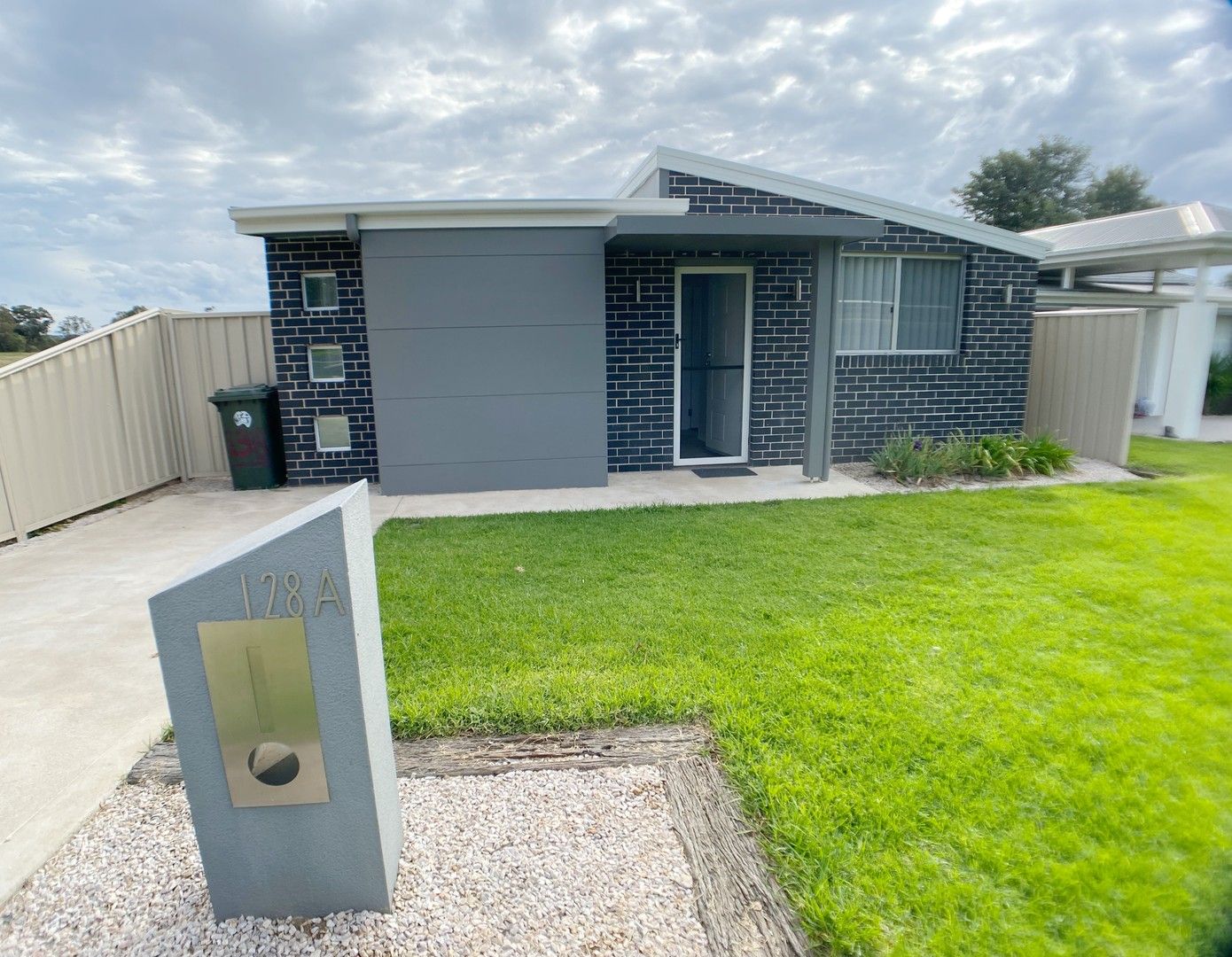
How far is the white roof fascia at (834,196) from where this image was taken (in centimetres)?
750

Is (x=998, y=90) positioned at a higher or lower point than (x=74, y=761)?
higher

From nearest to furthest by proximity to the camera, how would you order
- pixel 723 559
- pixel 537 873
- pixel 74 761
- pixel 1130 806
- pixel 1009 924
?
pixel 1009 924, pixel 537 873, pixel 1130 806, pixel 74 761, pixel 723 559

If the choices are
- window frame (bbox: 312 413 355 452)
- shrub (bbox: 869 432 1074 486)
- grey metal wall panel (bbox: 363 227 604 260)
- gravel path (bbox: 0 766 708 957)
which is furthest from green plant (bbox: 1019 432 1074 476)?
window frame (bbox: 312 413 355 452)

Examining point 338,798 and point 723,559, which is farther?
point 723,559

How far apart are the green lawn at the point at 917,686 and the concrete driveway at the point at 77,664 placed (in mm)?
1102

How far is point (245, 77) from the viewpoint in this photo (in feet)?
19.9

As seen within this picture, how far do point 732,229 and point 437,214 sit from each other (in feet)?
9.16

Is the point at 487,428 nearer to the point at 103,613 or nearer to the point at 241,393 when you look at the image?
the point at 241,393

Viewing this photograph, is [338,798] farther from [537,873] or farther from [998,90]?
[998,90]

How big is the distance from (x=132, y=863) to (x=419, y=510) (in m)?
4.38

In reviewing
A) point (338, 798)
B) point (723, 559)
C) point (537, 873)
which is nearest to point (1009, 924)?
point (537, 873)

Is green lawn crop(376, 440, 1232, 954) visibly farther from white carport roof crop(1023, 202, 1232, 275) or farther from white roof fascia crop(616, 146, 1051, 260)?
white carport roof crop(1023, 202, 1232, 275)

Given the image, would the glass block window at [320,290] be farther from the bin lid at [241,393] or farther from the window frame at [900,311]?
the window frame at [900,311]

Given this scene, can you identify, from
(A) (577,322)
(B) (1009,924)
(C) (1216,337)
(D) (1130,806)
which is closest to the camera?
(B) (1009,924)
